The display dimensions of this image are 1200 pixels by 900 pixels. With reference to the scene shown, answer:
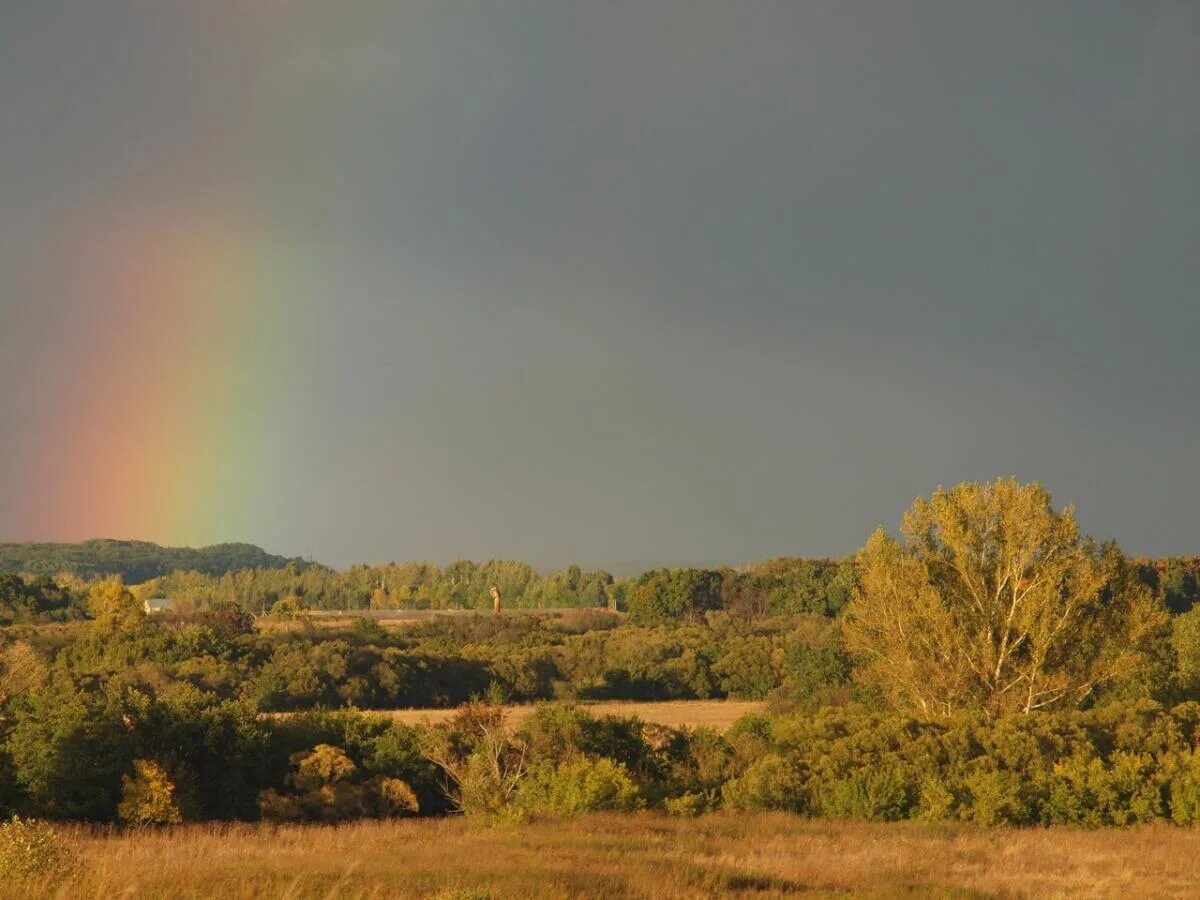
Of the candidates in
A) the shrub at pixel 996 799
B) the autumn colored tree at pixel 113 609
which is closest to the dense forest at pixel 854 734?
the shrub at pixel 996 799

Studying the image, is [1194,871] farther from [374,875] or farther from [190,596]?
[190,596]

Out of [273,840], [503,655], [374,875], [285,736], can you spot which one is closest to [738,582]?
[503,655]

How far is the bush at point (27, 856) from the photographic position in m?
10.7

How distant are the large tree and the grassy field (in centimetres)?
1054

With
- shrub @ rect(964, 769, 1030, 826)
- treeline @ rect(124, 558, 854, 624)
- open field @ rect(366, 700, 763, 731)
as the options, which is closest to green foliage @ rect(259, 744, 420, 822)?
shrub @ rect(964, 769, 1030, 826)

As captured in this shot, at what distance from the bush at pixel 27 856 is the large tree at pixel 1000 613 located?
31.6 m

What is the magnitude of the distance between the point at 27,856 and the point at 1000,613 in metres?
33.7

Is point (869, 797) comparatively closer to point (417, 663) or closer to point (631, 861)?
point (631, 861)

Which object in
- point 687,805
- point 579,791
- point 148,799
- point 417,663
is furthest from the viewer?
point 417,663

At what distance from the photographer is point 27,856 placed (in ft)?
35.4

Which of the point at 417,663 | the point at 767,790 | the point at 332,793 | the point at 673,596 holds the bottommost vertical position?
the point at 332,793

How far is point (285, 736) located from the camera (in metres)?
34.0

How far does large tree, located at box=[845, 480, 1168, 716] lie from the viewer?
3862cm

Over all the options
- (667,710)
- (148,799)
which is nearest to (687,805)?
(148,799)
